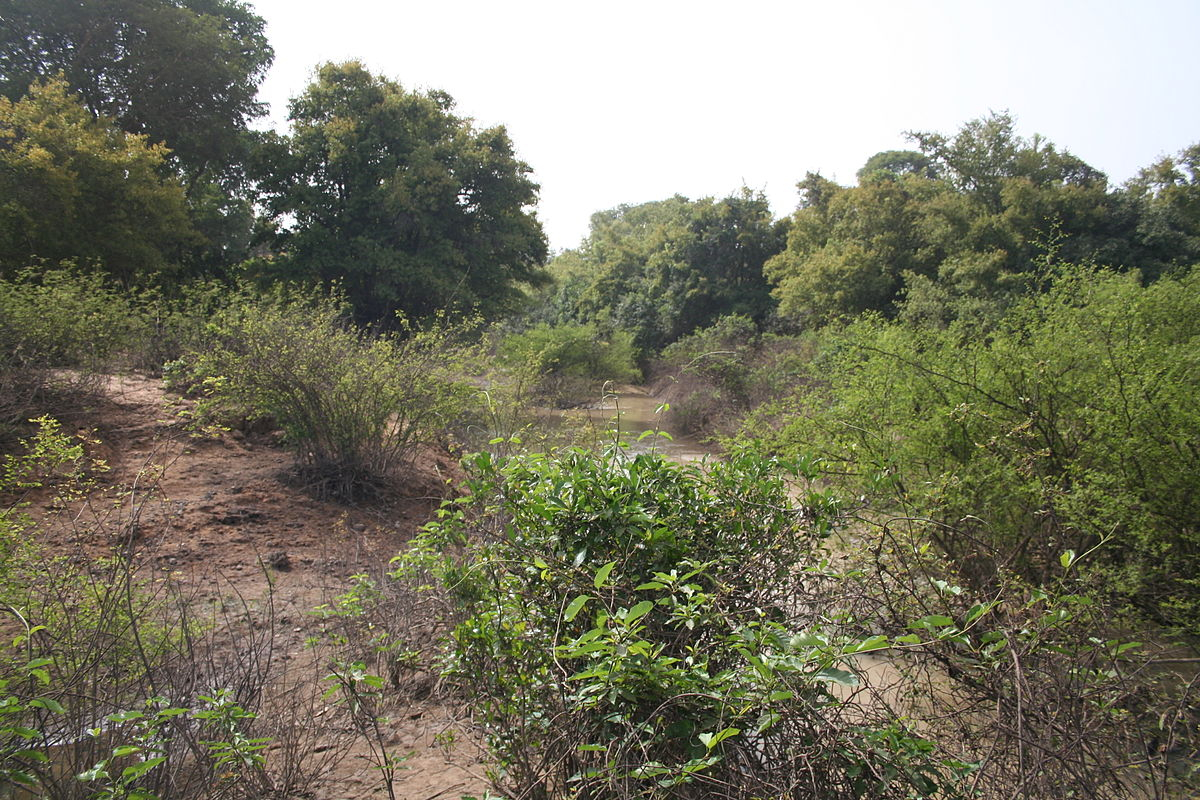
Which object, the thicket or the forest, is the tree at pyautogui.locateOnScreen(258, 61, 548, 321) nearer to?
the forest

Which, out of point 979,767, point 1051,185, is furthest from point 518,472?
point 1051,185

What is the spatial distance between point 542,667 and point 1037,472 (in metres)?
3.78

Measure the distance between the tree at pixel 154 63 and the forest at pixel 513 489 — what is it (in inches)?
4.2

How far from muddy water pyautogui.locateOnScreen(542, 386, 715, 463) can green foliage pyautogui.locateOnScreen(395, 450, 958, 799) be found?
11.6ft

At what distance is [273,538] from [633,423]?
40.7ft

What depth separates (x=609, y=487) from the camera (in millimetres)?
2402

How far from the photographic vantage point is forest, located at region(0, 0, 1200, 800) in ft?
6.48

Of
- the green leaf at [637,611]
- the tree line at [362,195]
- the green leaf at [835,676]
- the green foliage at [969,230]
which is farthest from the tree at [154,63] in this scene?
the green leaf at [835,676]

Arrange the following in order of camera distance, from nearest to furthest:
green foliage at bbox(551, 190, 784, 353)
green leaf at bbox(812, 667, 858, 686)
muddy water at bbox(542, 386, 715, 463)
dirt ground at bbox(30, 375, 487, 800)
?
green leaf at bbox(812, 667, 858, 686), dirt ground at bbox(30, 375, 487, 800), muddy water at bbox(542, 386, 715, 463), green foliage at bbox(551, 190, 784, 353)

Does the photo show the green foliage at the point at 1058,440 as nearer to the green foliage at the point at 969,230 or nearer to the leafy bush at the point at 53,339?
the leafy bush at the point at 53,339

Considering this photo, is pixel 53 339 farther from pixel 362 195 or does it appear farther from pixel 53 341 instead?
pixel 362 195

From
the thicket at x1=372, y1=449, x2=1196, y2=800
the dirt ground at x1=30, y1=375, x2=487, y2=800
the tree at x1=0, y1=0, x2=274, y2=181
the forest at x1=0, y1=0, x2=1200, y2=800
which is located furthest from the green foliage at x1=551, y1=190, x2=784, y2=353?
the thicket at x1=372, y1=449, x2=1196, y2=800

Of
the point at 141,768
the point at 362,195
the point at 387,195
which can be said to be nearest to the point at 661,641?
the point at 141,768

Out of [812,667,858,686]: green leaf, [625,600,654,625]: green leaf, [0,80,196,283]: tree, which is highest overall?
[0,80,196,283]: tree
